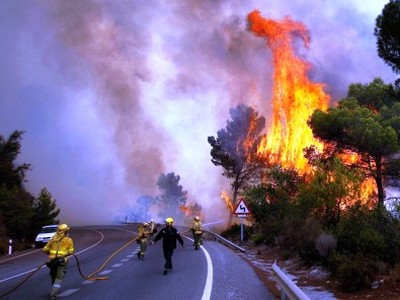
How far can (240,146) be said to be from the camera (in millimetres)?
53688

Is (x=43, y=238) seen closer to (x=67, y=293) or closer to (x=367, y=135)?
(x=67, y=293)

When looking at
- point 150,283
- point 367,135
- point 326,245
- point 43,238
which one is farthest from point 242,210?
point 150,283

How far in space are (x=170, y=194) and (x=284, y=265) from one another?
323 ft

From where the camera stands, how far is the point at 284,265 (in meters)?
17.8

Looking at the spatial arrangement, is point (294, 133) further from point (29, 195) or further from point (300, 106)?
point (29, 195)

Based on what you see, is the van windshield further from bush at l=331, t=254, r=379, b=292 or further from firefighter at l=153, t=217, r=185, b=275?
bush at l=331, t=254, r=379, b=292

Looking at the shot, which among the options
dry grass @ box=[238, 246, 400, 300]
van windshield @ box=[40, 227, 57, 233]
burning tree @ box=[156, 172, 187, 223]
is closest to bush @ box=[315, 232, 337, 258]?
dry grass @ box=[238, 246, 400, 300]

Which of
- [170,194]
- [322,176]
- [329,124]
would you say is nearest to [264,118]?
[329,124]

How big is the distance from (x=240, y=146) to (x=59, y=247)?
144 feet

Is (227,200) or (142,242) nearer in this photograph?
(142,242)

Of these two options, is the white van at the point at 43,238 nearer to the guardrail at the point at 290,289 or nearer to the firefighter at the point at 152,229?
the firefighter at the point at 152,229

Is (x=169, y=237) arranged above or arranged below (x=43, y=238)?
above

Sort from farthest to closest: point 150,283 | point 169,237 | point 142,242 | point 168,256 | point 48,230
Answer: point 48,230 → point 142,242 → point 169,237 → point 168,256 → point 150,283

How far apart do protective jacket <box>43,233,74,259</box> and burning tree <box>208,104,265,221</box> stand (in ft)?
141
